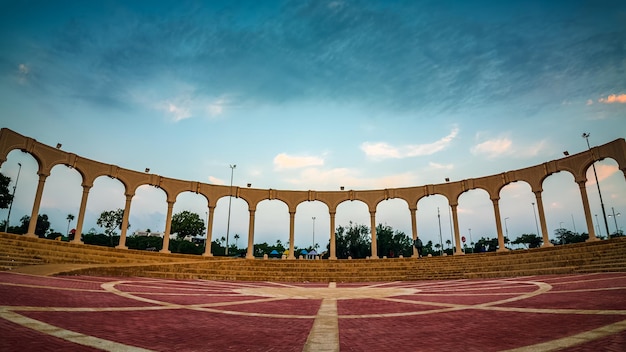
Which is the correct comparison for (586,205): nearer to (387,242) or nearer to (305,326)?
(305,326)

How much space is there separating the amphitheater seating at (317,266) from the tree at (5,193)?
132ft

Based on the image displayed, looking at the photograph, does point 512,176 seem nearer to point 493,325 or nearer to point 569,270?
point 569,270

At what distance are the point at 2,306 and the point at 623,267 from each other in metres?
21.3

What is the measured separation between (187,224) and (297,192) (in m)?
59.0

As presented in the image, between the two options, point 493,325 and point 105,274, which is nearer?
point 493,325

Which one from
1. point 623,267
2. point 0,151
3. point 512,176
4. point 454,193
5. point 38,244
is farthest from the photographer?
point 454,193

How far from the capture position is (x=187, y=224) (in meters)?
82.5

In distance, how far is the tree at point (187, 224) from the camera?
82.5m

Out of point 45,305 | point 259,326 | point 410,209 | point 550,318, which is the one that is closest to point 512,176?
point 410,209

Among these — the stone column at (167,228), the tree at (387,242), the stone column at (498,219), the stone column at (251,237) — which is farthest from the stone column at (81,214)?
the tree at (387,242)

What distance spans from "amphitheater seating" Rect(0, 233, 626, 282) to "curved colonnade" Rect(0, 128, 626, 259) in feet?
11.7

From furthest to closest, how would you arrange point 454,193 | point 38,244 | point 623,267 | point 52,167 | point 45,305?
point 454,193
point 52,167
point 38,244
point 623,267
point 45,305

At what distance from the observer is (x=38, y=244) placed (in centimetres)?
1998

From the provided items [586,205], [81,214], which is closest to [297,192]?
[81,214]
